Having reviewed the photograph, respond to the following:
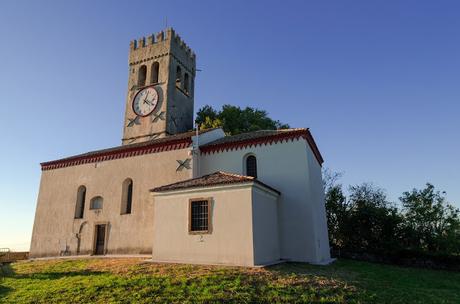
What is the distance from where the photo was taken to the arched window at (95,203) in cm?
2327

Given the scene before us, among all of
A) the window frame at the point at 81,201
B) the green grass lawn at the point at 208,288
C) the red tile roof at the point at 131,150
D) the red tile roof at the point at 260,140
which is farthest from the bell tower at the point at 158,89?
the green grass lawn at the point at 208,288

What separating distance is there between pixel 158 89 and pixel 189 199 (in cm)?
1807

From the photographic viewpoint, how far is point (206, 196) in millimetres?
16062

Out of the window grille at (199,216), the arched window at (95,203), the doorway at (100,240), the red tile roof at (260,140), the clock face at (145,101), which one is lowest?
the doorway at (100,240)

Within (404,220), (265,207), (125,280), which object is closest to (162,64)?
(265,207)

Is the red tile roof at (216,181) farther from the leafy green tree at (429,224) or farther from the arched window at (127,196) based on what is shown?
the leafy green tree at (429,224)

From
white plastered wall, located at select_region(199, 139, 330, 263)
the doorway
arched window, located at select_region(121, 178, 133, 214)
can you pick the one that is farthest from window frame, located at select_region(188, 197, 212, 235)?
the doorway

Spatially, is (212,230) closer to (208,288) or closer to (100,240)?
(208,288)

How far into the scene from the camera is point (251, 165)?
66.8ft

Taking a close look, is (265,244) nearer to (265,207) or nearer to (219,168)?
(265,207)

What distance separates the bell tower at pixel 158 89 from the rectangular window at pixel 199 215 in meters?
14.7

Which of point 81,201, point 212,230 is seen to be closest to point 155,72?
point 81,201

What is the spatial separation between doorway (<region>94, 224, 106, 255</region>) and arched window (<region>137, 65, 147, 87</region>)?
54.0 ft

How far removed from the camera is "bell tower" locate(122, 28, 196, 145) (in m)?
30.8
